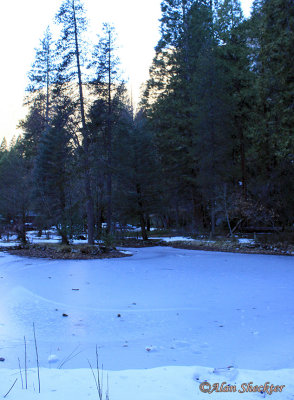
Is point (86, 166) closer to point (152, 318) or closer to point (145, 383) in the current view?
point (152, 318)

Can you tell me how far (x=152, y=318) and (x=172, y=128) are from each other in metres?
22.5

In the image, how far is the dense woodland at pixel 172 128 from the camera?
53.9 feet

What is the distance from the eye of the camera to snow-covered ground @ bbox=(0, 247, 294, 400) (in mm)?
2846

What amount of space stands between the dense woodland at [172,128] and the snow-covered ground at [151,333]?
29.7 ft

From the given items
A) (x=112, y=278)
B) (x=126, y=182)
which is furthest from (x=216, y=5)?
(x=112, y=278)

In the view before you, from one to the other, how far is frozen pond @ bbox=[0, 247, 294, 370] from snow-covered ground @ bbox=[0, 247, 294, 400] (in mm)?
13

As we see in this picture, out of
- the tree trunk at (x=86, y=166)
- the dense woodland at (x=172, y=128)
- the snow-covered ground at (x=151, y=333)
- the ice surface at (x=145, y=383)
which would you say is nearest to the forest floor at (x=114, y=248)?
the tree trunk at (x=86, y=166)

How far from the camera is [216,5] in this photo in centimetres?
2962

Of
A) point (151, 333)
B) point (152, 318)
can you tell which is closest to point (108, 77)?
point (152, 318)

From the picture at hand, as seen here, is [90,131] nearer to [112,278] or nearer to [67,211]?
[67,211]

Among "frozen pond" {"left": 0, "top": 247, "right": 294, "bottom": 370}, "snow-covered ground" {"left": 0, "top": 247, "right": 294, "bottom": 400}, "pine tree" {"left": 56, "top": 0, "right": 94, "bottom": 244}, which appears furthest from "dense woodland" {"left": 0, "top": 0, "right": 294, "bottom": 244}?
"snow-covered ground" {"left": 0, "top": 247, "right": 294, "bottom": 400}

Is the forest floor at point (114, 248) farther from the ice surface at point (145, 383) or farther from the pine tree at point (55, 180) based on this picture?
the ice surface at point (145, 383)

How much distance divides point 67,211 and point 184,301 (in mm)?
13172

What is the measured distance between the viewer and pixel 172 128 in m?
26.4
